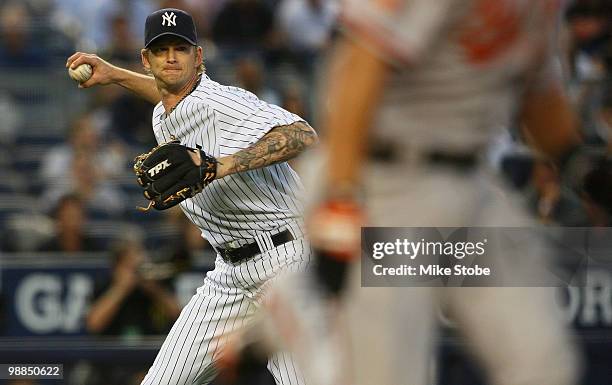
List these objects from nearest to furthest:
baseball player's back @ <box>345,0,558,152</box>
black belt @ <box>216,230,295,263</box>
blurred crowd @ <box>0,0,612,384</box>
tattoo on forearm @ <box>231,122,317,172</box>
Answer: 1. baseball player's back @ <box>345,0,558,152</box>
2. tattoo on forearm @ <box>231,122,317,172</box>
3. black belt @ <box>216,230,295,263</box>
4. blurred crowd @ <box>0,0,612,384</box>

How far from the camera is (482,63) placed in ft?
10.8

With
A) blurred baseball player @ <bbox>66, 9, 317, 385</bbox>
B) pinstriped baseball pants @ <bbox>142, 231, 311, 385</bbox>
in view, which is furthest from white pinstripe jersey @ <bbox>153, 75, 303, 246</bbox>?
pinstriped baseball pants @ <bbox>142, 231, 311, 385</bbox>

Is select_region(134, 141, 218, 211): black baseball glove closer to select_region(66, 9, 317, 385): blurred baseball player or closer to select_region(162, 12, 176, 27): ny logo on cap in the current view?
select_region(66, 9, 317, 385): blurred baseball player

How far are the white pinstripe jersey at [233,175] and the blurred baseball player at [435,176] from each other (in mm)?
1912

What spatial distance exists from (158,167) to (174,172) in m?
0.09

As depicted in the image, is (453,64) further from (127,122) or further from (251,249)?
(127,122)

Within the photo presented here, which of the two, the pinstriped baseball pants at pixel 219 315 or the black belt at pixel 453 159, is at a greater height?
the black belt at pixel 453 159

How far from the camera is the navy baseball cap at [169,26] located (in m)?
5.38

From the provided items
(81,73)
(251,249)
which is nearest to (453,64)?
(251,249)

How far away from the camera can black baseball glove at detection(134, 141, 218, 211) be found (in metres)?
4.80

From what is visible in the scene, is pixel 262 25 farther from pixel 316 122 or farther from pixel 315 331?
pixel 315 331

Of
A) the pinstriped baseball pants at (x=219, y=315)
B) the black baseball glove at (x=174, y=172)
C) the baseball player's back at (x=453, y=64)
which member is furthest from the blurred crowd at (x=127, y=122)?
the baseball player's back at (x=453, y=64)

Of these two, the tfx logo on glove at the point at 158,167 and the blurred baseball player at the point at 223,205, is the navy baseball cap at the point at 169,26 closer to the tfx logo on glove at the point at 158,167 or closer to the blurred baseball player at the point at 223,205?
the blurred baseball player at the point at 223,205

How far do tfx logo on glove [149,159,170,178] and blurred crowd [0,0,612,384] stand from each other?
2966 mm
